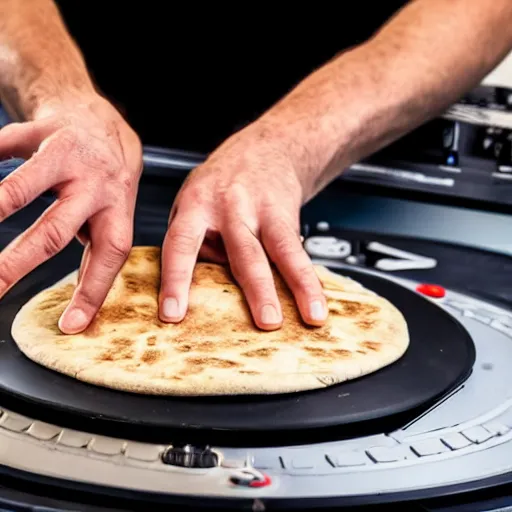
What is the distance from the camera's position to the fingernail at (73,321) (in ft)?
3.25

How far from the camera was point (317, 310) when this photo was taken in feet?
3.44

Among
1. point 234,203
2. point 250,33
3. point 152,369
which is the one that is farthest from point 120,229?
point 250,33

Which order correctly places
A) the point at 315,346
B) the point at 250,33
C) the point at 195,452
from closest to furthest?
the point at 195,452, the point at 315,346, the point at 250,33

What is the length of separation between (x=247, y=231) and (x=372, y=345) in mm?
275

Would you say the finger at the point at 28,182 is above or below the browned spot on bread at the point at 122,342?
above

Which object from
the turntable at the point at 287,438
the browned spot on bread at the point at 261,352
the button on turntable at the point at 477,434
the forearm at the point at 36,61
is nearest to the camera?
the turntable at the point at 287,438

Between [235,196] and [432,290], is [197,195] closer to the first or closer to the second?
[235,196]

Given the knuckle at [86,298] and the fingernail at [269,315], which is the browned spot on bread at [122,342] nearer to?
Result: the knuckle at [86,298]

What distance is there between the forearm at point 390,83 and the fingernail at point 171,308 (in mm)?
474

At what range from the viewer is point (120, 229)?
111 centimetres

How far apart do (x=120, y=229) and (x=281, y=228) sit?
24 centimetres

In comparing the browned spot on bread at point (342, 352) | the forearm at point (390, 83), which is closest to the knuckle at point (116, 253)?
the browned spot on bread at point (342, 352)

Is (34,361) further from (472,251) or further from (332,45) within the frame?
(332,45)

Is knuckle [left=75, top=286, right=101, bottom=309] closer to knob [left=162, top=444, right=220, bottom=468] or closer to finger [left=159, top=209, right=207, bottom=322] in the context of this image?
finger [left=159, top=209, right=207, bottom=322]
